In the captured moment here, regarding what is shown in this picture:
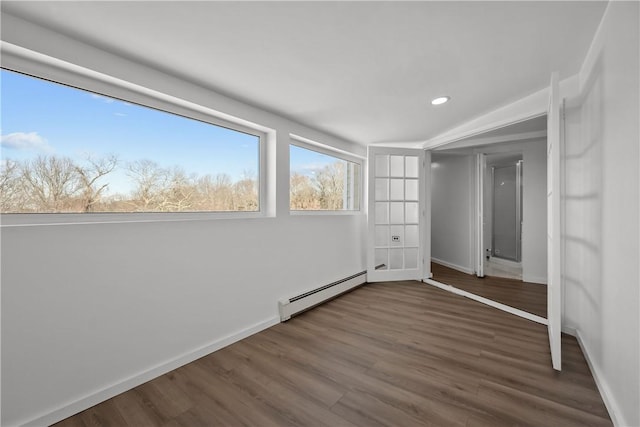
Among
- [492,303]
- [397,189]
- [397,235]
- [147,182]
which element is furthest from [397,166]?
[147,182]

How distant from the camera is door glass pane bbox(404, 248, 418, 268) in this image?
435 centimetres

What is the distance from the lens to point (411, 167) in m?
4.31

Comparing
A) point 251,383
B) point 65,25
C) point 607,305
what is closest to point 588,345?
point 607,305

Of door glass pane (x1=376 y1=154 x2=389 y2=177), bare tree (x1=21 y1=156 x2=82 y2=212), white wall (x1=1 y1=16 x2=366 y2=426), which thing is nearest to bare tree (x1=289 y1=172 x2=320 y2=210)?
white wall (x1=1 y1=16 x2=366 y2=426)

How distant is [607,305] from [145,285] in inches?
112

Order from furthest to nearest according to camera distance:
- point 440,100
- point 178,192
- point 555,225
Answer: point 440,100 < point 178,192 < point 555,225

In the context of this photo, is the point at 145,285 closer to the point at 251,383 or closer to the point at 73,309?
the point at 73,309

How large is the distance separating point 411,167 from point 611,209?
291 centimetres

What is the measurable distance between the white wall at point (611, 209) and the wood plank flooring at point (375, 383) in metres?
0.29

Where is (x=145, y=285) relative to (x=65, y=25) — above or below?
below

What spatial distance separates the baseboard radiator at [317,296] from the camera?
2.82 m

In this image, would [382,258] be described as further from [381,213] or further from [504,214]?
[504,214]

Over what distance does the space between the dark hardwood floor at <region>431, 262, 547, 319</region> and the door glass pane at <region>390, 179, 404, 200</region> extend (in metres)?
1.47

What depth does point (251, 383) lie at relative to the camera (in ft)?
5.92
